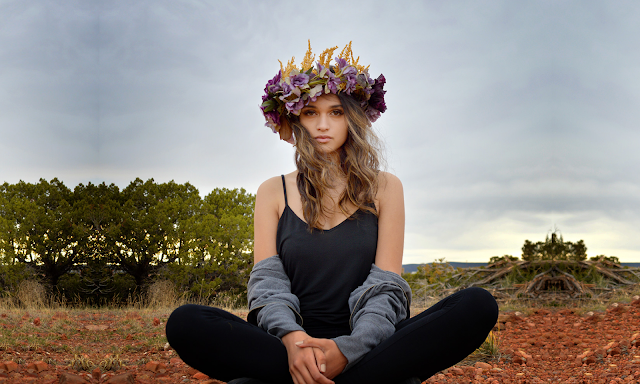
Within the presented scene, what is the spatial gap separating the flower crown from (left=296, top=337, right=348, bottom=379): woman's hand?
1481 mm

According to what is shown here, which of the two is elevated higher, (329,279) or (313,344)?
(329,279)

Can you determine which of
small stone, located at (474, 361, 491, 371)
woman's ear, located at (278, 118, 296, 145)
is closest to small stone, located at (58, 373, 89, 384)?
woman's ear, located at (278, 118, 296, 145)

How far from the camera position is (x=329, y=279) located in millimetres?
2506

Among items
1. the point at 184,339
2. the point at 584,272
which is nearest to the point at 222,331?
the point at 184,339

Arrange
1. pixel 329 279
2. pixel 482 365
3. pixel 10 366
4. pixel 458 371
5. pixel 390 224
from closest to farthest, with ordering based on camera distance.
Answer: pixel 329 279, pixel 390 224, pixel 10 366, pixel 458 371, pixel 482 365

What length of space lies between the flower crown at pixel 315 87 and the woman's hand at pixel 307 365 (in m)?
1.51

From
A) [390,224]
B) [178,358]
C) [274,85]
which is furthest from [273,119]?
[178,358]

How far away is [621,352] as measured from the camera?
395 cm

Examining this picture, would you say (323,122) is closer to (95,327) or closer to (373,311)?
(373,311)

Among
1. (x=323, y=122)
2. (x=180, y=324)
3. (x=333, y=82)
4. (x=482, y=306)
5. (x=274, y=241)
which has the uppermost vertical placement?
(x=333, y=82)

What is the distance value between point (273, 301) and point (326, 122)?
47.1 inches

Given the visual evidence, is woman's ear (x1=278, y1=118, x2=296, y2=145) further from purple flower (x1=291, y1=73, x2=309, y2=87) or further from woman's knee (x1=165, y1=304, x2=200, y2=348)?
woman's knee (x1=165, y1=304, x2=200, y2=348)

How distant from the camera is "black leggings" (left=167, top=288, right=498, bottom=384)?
6.57 feet

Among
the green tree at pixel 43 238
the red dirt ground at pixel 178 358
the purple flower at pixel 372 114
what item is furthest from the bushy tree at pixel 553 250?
the green tree at pixel 43 238
